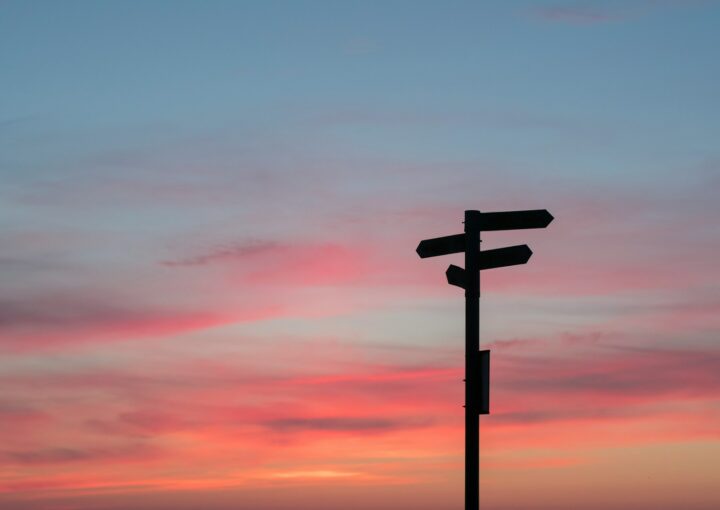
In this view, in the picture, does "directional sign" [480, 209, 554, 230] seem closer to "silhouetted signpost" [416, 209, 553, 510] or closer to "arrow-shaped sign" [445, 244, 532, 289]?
"silhouetted signpost" [416, 209, 553, 510]

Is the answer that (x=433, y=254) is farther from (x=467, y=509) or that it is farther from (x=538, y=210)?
(x=467, y=509)

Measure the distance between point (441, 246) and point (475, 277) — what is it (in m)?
0.70

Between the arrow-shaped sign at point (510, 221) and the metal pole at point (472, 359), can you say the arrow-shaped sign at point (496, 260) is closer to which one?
the metal pole at point (472, 359)

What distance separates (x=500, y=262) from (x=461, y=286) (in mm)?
608

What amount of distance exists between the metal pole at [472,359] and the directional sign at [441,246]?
0.13 metres

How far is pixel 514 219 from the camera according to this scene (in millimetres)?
14117

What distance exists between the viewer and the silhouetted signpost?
13383 millimetres

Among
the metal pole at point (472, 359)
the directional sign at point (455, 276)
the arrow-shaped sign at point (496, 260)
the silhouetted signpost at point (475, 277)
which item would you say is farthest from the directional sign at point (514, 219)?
the directional sign at point (455, 276)

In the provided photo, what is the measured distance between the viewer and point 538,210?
46.3 ft

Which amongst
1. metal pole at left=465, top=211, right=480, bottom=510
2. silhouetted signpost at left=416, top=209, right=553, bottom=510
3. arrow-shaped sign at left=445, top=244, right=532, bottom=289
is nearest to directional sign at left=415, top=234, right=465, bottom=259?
silhouetted signpost at left=416, top=209, right=553, bottom=510

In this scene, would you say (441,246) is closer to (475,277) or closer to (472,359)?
(475,277)

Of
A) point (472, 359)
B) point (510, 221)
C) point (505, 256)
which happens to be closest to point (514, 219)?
point (510, 221)

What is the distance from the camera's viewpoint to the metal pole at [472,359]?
1326cm

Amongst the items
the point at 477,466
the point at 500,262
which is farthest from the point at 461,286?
the point at 477,466
